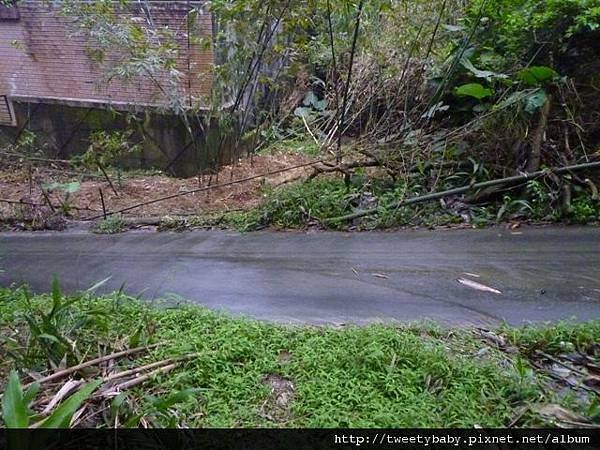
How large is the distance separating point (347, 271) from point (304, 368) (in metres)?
1.14

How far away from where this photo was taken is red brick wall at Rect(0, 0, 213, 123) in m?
5.64

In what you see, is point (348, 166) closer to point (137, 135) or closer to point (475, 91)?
point (475, 91)

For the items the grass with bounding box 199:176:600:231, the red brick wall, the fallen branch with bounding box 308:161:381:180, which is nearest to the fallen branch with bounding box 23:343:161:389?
the grass with bounding box 199:176:600:231

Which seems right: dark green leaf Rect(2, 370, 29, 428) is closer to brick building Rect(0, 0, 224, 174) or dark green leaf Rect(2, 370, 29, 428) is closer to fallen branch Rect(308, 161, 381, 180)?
fallen branch Rect(308, 161, 381, 180)

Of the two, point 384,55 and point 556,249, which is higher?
point 384,55

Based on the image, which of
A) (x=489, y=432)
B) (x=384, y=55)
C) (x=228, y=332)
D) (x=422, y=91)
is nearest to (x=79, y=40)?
(x=384, y=55)

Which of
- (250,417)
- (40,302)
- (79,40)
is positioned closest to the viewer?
(250,417)

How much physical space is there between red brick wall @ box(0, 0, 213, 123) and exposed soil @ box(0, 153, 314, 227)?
97 centimetres

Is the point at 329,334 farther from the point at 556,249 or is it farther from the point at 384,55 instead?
the point at 384,55

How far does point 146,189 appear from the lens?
5.61m

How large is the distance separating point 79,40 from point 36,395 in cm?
614

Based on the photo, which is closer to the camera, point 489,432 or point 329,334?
point 489,432

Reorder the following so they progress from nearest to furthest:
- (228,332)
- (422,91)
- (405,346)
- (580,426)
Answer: (580,426), (405,346), (228,332), (422,91)

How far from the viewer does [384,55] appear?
5410 mm
